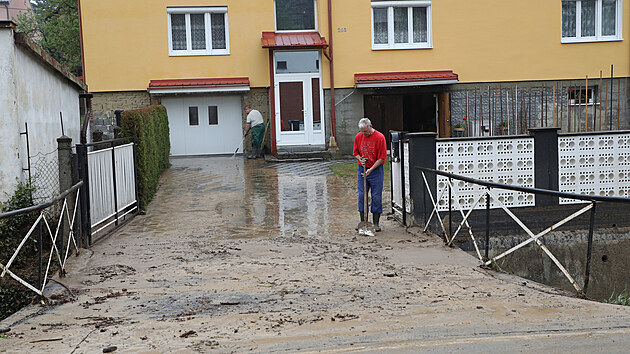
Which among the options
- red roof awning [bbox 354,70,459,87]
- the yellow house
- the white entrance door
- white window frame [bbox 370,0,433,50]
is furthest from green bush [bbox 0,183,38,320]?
white window frame [bbox 370,0,433,50]

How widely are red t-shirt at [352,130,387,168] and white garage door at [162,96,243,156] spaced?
45.9 feet

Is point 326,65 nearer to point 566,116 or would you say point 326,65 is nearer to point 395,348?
point 566,116

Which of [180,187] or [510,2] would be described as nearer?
[180,187]

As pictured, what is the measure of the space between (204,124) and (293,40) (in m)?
4.50

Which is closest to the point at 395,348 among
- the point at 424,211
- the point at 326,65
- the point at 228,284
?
the point at 228,284

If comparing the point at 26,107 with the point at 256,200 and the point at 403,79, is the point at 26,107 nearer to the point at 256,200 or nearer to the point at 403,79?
the point at 256,200

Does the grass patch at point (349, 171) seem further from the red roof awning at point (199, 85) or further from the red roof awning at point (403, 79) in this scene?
the red roof awning at point (199, 85)

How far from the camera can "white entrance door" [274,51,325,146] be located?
926 inches

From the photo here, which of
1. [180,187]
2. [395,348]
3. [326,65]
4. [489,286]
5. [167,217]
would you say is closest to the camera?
[395,348]

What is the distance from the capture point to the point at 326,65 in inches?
922

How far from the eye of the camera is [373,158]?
10.7 meters

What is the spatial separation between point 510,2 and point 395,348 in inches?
830

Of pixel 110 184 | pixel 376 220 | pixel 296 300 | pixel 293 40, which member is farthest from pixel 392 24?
pixel 296 300

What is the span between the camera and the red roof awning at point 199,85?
2280 centimetres
